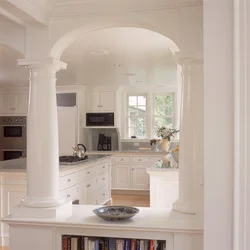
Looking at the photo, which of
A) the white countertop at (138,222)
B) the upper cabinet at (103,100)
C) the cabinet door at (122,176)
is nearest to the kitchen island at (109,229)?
the white countertop at (138,222)

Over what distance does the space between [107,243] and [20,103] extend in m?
6.67

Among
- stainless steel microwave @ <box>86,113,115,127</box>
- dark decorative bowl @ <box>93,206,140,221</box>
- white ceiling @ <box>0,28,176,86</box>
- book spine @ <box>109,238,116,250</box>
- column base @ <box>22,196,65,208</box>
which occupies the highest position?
white ceiling @ <box>0,28,176,86</box>

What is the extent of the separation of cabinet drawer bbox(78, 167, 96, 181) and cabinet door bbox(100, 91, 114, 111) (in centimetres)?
280

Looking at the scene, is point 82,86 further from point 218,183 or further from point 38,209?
point 218,183

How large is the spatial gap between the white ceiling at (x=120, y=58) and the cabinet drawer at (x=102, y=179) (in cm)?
183

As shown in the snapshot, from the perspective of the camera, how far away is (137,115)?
8.75 m

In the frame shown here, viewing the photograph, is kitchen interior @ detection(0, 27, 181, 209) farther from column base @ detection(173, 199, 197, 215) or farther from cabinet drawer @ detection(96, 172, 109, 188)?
column base @ detection(173, 199, 197, 215)

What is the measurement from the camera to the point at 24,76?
22.3 feet

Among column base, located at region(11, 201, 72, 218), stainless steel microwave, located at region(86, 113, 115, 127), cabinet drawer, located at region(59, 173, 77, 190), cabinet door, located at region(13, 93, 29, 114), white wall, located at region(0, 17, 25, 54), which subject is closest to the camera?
column base, located at region(11, 201, 72, 218)

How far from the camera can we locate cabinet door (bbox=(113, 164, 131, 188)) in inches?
319

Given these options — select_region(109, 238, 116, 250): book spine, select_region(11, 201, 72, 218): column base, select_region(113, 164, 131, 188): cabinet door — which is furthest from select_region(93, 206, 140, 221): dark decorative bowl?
select_region(113, 164, 131, 188): cabinet door

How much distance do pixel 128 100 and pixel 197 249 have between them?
6696mm

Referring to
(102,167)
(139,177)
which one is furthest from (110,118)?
(102,167)

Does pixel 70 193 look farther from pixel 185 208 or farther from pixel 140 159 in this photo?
pixel 140 159
